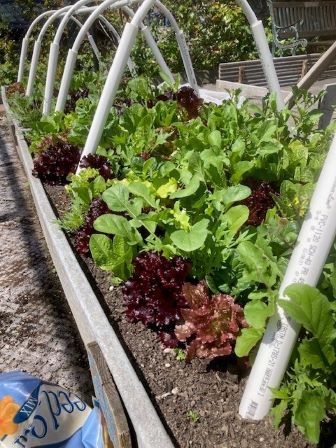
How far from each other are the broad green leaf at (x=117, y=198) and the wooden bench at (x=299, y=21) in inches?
262

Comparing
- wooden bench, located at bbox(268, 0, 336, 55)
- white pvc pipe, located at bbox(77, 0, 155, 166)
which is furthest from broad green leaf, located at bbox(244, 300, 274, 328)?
wooden bench, located at bbox(268, 0, 336, 55)

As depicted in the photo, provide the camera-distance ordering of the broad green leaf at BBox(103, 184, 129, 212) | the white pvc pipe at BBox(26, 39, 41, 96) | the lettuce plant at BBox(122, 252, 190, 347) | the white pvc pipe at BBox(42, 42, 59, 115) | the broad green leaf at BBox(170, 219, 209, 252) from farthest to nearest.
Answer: the white pvc pipe at BBox(26, 39, 41, 96)
the white pvc pipe at BBox(42, 42, 59, 115)
the broad green leaf at BBox(103, 184, 129, 212)
the lettuce plant at BBox(122, 252, 190, 347)
the broad green leaf at BBox(170, 219, 209, 252)

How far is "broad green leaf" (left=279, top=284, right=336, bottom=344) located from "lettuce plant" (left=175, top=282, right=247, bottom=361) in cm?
40

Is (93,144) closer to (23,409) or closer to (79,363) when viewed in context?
(79,363)

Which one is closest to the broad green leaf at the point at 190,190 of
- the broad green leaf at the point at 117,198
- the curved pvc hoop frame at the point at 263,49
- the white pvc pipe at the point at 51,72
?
the broad green leaf at the point at 117,198

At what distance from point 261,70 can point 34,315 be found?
224 inches

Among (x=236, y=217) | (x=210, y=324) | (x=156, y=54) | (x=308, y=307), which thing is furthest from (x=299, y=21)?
(x=308, y=307)

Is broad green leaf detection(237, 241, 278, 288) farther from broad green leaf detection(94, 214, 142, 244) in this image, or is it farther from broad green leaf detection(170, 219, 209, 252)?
broad green leaf detection(94, 214, 142, 244)

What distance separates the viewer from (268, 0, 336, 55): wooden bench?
26.4 ft

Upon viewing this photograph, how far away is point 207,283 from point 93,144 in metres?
1.45

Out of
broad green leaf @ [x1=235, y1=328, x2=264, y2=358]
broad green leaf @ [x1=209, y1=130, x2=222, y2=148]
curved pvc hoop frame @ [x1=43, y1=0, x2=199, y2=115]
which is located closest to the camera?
broad green leaf @ [x1=235, y1=328, x2=264, y2=358]

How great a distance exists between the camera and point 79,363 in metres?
2.46

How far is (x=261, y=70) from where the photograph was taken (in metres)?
7.32

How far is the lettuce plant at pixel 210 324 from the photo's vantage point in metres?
1.57
